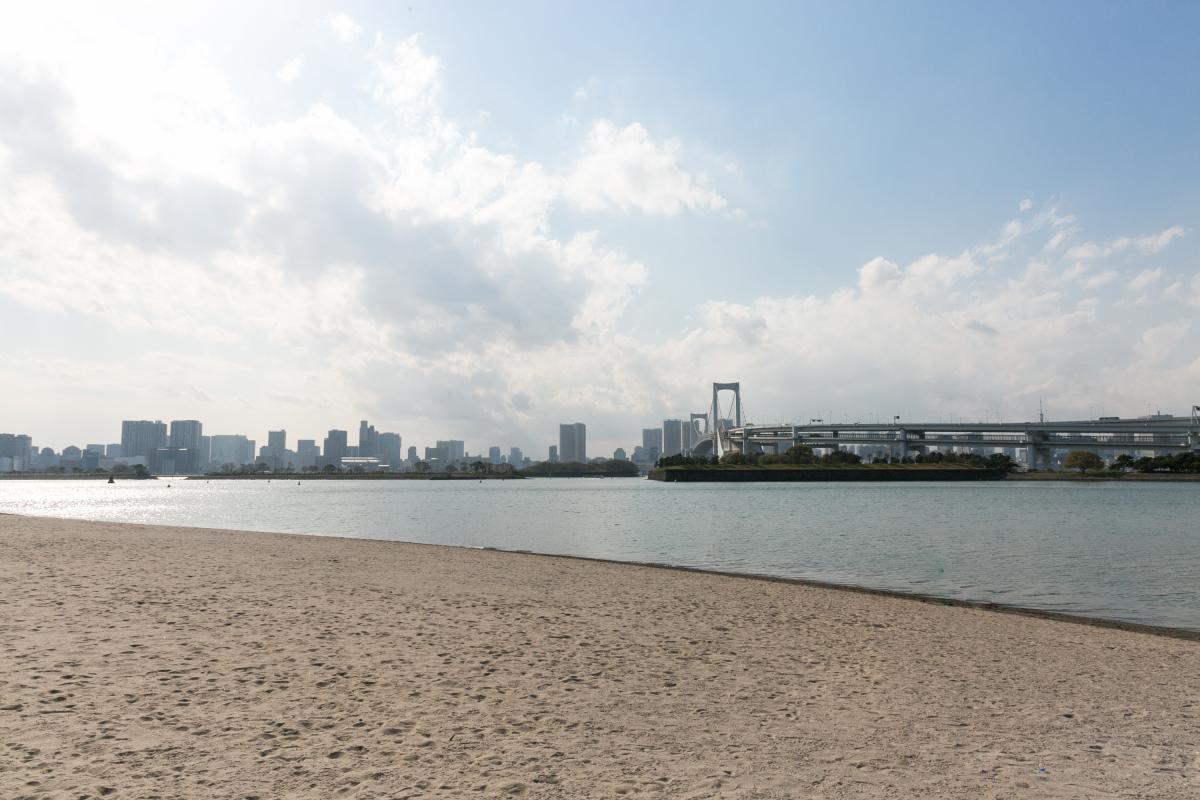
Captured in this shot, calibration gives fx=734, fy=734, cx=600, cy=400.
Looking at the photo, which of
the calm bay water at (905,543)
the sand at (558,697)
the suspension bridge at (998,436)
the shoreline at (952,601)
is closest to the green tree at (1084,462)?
the suspension bridge at (998,436)

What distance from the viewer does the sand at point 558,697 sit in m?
4.57

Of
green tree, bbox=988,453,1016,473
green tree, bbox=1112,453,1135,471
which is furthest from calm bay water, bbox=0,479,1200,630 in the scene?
green tree, bbox=1112,453,1135,471

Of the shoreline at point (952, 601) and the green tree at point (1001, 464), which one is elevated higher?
the green tree at point (1001, 464)

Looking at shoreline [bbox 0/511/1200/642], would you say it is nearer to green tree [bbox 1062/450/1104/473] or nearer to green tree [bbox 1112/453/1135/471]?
green tree [bbox 1062/450/1104/473]

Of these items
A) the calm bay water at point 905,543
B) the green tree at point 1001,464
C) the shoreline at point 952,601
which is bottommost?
the calm bay water at point 905,543

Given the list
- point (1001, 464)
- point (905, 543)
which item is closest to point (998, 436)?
point (1001, 464)

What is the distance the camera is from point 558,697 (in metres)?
6.36

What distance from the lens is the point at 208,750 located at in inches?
187

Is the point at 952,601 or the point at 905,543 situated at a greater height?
the point at 952,601

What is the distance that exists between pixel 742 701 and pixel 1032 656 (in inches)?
182

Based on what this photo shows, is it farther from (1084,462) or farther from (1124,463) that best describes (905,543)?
(1084,462)

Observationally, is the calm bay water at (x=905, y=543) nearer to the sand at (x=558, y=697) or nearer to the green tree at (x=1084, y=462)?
the sand at (x=558, y=697)

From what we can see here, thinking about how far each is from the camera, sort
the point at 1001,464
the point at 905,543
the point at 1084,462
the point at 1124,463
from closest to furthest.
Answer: the point at 905,543
the point at 1124,463
the point at 1001,464
the point at 1084,462

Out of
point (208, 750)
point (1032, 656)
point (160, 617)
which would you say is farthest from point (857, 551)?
point (208, 750)
